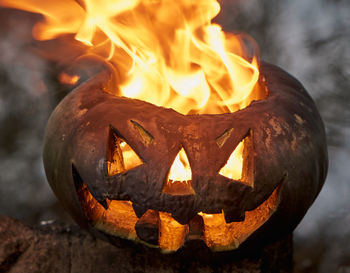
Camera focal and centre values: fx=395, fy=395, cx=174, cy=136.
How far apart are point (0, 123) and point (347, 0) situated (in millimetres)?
3076

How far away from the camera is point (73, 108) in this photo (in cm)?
157

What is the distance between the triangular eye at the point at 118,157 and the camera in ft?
4.59

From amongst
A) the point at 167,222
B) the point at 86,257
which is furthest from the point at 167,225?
the point at 86,257

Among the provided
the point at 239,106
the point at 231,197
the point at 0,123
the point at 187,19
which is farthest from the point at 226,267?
the point at 0,123

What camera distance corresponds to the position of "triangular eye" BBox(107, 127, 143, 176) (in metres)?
1.40

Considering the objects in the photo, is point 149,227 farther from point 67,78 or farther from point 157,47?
point 67,78

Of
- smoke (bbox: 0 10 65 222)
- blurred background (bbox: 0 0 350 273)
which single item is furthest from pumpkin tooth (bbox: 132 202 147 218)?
smoke (bbox: 0 10 65 222)

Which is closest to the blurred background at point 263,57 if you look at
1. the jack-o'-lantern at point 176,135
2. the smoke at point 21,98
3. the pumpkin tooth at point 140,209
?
the smoke at point 21,98

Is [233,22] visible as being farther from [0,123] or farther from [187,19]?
[0,123]

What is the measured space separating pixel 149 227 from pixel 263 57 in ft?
8.53

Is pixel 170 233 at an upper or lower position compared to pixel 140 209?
lower

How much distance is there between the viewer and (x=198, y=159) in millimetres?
1311

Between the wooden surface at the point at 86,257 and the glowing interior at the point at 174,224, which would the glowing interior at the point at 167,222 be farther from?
the wooden surface at the point at 86,257

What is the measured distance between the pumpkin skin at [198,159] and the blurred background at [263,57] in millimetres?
1595
